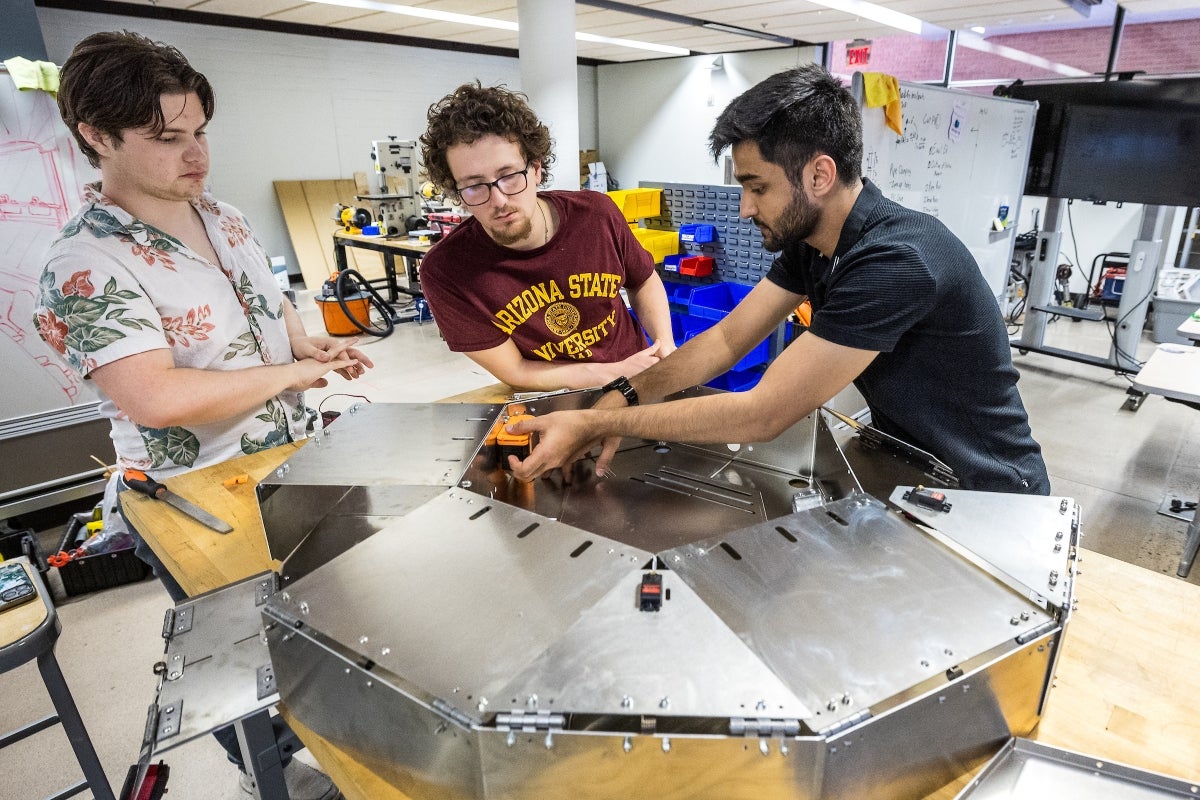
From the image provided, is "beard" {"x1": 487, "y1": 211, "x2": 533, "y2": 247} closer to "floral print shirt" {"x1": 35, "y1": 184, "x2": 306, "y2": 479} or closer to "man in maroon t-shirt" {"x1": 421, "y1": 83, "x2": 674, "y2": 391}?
"man in maroon t-shirt" {"x1": 421, "y1": 83, "x2": 674, "y2": 391}

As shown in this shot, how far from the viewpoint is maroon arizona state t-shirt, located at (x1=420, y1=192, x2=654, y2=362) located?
5.12 feet

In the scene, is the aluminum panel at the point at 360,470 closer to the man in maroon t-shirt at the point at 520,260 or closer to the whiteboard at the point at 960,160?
the man in maroon t-shirt at the point at 520,260

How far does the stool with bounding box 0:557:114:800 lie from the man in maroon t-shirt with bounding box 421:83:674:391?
900mm

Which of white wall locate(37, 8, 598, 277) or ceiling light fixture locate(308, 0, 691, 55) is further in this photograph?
white wall locate(37, 8, 598, 277)

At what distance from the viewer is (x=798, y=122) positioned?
1018 millimetres

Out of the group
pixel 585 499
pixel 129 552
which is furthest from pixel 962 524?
pixel 129 552

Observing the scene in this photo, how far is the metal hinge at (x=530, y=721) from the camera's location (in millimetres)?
604

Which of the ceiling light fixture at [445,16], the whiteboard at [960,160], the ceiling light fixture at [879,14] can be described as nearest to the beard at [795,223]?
the whiteboard at [960,160]

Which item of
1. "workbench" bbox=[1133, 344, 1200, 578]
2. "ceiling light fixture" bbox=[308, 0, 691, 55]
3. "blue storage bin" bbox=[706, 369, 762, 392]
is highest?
"ceiling light fixture" bbox=[308, 0, 691, 55]

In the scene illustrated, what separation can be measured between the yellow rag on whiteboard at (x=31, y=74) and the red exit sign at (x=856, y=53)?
306 inches

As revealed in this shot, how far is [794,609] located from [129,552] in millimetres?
2482

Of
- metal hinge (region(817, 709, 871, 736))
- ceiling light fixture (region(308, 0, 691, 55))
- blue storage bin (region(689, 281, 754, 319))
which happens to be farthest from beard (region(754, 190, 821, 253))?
ceiling light fixture (region(308, 0, 691, 55))

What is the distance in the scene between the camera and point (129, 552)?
2314 mm

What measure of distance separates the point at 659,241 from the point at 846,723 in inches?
102
